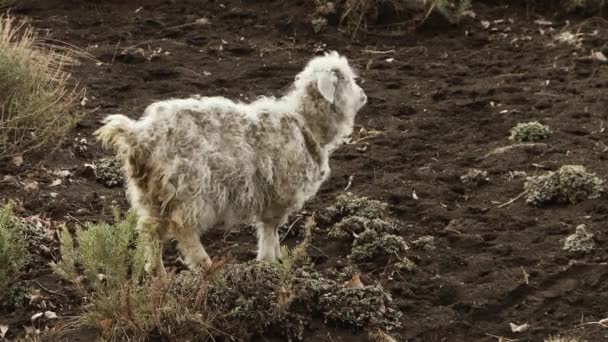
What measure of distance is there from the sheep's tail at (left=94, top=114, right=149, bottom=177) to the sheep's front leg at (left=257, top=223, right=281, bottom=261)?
1033mm

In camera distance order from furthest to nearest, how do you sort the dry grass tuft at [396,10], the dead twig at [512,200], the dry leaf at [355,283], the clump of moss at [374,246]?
the dry grass tuft at [396,10]
the dead twig at [512,200]
the clump of moss at [374,246]
the dry leaf at [355,283]

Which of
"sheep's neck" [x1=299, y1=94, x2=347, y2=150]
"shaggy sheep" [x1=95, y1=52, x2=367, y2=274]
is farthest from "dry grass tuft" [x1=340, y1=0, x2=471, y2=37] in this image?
"shaggy sheep" [x1=95, y1=52, x2=367, y2=274]

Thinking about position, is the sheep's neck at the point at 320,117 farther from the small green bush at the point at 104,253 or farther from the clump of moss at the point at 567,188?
the clump of moss at the point at 567,188

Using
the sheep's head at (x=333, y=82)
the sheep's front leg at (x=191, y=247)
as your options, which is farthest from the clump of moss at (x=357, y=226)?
the sheep's front leg at (x=191, y=247)

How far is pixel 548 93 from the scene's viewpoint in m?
9.62

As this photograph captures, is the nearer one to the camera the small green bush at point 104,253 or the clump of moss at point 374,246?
the small green bush at point 104,253

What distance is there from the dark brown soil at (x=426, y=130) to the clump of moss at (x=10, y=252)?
158 mm

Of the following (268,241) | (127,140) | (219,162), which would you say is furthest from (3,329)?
(268,241)

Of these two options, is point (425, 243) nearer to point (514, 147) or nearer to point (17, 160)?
point (514, 147)

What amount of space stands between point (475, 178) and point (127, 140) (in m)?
3.28

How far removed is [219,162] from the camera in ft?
19.5

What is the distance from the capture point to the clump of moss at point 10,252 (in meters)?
5.85

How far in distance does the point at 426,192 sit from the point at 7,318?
348 cm

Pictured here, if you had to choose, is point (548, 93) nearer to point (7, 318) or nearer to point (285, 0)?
point (285, 0)
